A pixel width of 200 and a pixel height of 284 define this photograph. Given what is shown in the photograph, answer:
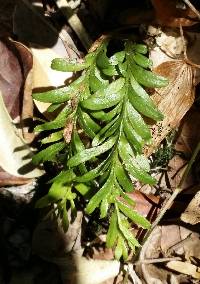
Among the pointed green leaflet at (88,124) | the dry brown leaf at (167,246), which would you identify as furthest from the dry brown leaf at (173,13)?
the dry brown leaf at (167,246)

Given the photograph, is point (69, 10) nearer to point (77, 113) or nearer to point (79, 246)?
point (77, 113)

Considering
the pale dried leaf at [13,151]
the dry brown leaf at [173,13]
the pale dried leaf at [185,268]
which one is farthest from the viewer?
the pale dried leaf at [185,268]

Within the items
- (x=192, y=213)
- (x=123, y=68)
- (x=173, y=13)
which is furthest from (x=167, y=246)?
(x=173, y=13)

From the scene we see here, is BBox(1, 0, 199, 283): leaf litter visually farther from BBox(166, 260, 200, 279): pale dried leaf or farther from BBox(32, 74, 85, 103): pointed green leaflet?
BBox(166, 260, 200, 279): pale dried leaf

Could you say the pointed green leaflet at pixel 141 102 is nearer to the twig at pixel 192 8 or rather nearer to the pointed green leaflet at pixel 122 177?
the pointed green leaflet at pixel 122 177

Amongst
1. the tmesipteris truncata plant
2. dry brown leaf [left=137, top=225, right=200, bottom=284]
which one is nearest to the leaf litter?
the tmesipteris truncata plant

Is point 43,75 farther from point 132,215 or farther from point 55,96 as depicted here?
point 132,215

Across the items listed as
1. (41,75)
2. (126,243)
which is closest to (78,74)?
(41,75)
